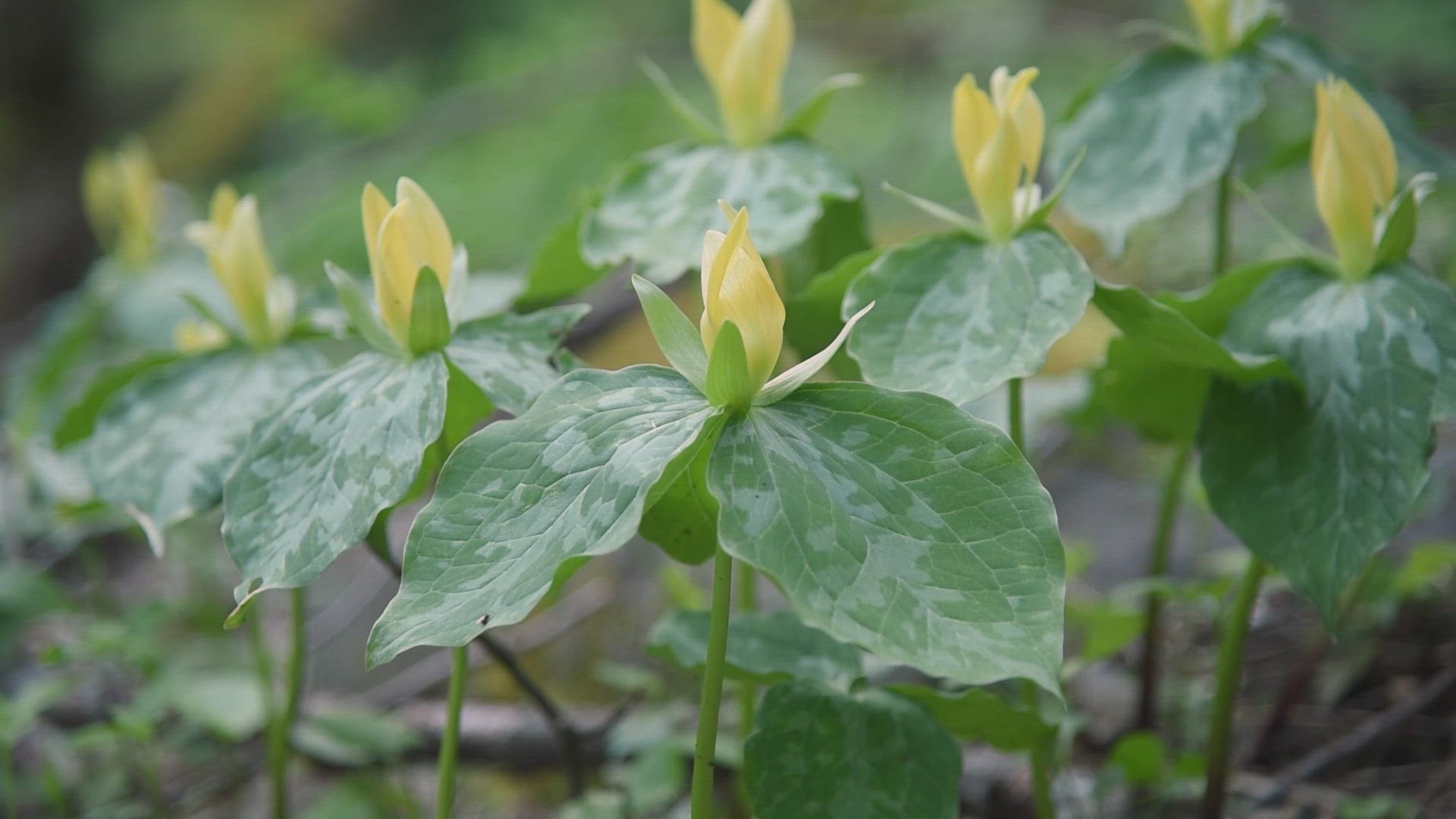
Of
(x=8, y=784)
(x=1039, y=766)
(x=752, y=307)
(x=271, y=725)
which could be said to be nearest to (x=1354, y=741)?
(x=1039, y=766)

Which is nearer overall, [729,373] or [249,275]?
[729,373]

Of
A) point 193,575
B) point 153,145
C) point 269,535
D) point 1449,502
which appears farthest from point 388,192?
point 1449,502

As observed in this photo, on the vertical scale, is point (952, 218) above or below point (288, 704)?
above

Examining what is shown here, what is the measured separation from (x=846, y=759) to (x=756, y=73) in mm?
635

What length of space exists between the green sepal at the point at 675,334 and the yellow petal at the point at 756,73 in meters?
0.40

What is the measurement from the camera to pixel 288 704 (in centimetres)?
99

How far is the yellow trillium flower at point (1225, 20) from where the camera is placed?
1.01 metres

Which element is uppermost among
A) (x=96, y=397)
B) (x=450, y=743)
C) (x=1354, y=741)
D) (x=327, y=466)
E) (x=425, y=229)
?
(x=425, y=229)

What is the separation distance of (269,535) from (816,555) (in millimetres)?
396

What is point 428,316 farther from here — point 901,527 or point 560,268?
point 901,527

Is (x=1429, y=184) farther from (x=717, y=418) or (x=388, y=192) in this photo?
(x=388, y=192)

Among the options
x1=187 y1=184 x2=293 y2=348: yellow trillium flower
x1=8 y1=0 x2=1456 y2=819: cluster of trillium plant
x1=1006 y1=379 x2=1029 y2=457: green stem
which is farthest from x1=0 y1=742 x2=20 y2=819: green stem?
x1=1006 y1=379 x2=1029 y2=457: green stem

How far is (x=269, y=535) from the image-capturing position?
715 mm

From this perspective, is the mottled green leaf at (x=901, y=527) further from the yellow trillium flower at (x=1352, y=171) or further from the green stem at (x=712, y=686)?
the yellow trillium flower at (x=1352, y=171)
